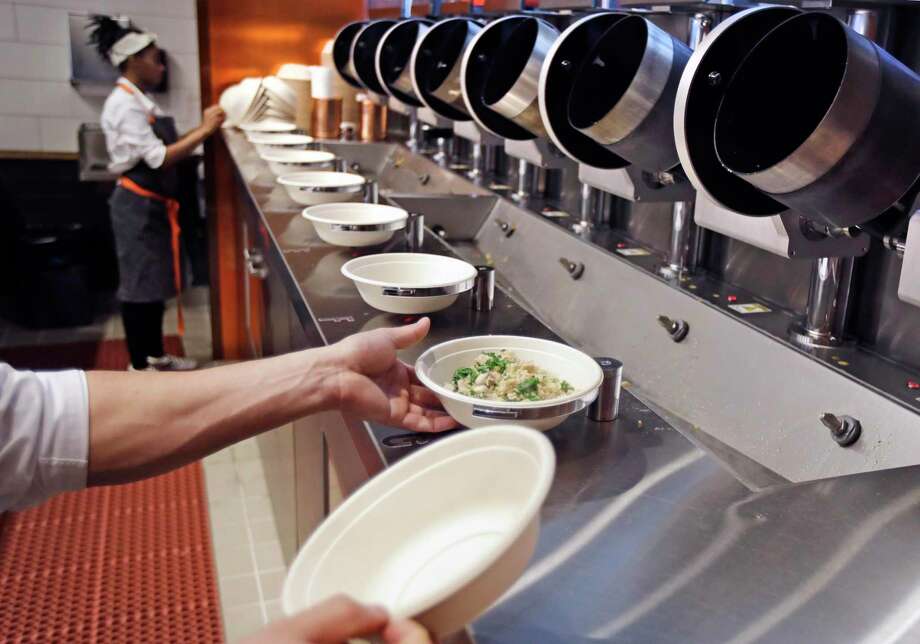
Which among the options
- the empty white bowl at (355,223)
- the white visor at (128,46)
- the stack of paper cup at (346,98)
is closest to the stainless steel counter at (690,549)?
the empty white bowl at (355,223)

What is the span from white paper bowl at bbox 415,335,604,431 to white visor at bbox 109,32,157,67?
3131 mm

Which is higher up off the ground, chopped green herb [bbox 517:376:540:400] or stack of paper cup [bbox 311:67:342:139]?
stack of paper cup [bbox 311:67:342:139]

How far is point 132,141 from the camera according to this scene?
3809 millimetres

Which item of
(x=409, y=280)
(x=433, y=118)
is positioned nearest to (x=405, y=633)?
(x=409, y=280)

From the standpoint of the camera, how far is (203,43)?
4.25m

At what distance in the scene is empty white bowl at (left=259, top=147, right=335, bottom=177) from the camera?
3.07 meters

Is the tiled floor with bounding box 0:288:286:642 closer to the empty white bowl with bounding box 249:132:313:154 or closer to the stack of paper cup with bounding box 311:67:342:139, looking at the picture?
the empty white bowl with bounding box 249:132:313:154

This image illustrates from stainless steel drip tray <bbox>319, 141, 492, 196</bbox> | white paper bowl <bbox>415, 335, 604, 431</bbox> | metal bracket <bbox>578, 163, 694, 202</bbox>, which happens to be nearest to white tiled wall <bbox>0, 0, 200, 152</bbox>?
stainless steel drip tray <bbox>319, 141, 492, 196</bbox>

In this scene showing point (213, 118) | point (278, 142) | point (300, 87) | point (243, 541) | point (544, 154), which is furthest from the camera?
point (300, 87)

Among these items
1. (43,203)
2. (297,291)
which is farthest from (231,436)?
(43,203)

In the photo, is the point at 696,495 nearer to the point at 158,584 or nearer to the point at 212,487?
the point at 158,584

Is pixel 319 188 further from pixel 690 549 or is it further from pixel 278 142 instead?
pixel 690 549

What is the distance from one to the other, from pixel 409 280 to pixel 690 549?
1004mm

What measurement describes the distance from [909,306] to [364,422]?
911 mm
